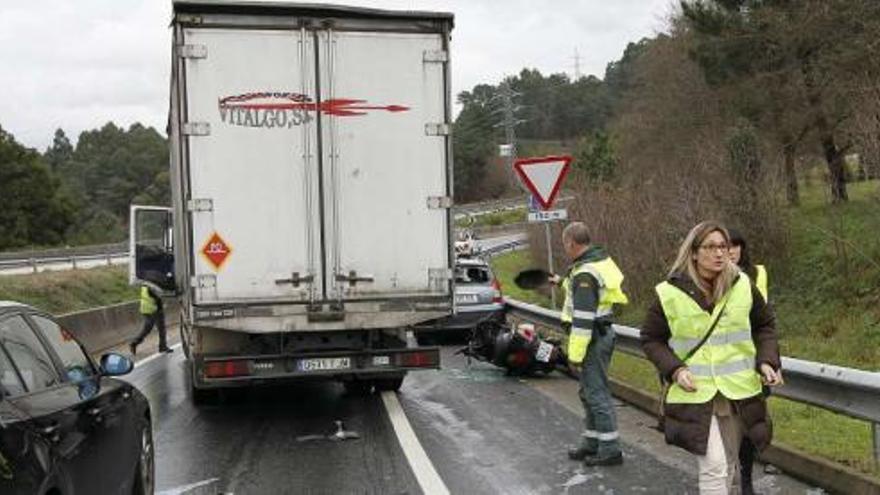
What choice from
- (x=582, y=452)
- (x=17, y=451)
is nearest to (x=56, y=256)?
(x=582, y=452)

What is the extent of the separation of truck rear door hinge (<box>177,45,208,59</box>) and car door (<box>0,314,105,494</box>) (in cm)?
451

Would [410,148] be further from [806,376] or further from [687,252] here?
[687,252]

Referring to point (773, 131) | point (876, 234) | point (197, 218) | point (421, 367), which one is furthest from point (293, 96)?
point (773, 131)

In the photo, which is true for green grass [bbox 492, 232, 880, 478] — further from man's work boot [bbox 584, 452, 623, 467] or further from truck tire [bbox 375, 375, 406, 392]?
truck tire [bbox 375, 375, 406, 392]

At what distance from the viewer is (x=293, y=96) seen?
934 centimetres

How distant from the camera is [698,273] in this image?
496cm

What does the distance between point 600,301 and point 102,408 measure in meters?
3.96

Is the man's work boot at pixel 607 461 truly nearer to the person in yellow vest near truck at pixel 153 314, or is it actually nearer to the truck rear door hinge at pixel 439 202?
the truck rear door hinge at pixel 439 202

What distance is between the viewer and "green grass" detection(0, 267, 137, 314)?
95.5ft

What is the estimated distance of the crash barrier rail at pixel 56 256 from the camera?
40.3 meters

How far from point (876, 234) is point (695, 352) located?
1496cm

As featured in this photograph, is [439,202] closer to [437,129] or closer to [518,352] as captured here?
[437,129]

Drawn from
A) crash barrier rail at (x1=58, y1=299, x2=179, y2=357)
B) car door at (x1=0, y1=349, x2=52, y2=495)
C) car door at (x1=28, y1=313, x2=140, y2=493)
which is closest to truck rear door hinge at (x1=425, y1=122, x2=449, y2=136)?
car door at (x1=28, y1=313, x2=140, y2=493)

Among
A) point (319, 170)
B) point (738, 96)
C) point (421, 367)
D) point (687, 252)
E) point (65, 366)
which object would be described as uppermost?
point (738, 96)
